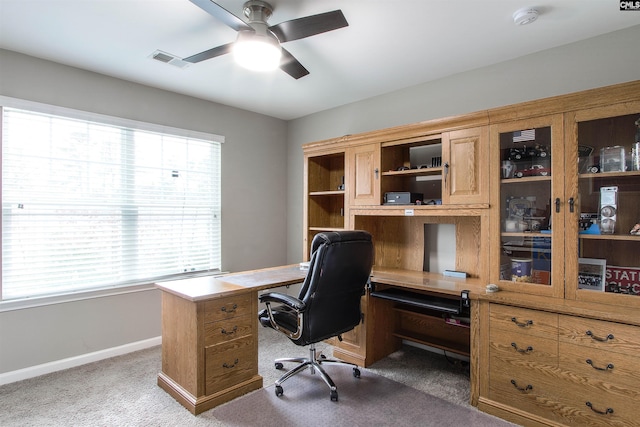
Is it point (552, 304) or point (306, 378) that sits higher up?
point (552, 304)

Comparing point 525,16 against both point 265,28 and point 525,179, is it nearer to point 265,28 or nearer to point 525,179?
point 525,179

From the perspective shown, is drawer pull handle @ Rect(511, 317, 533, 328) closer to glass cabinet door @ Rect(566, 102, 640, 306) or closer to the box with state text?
glass cabinet door @ Rect(566, 102, 640, 306)

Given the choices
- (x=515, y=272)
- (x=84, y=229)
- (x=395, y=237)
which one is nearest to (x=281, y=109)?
(x=395, y=237)

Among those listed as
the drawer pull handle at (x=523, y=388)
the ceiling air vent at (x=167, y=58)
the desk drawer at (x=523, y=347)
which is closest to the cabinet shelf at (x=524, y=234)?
the desk drawer at (x=523, y=347)

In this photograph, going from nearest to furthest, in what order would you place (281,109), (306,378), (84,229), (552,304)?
(552,304) → (306,378) → (84,229) → (281,109)

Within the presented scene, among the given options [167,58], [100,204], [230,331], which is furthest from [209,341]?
[167,58]

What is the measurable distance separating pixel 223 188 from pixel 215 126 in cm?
71

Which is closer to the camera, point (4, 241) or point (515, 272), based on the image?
point (515, 272)

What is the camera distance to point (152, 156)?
3.38 m

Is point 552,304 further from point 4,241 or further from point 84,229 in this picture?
point 4,241

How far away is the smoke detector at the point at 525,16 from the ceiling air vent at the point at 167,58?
7.91 feet

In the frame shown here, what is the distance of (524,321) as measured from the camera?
2.11 meters

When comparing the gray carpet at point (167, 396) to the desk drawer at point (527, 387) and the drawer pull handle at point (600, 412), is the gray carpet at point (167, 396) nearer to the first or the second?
the desk drawer at point (527, 387)

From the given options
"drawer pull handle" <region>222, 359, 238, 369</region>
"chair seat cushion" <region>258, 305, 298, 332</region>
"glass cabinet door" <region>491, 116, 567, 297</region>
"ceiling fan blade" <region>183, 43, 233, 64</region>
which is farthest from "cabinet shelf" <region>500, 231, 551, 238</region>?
"ceiling fan blade" <region>183, 43, 233, 64</region>
